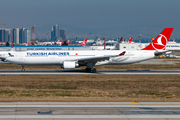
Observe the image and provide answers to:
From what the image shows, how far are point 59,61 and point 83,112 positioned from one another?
27.1m

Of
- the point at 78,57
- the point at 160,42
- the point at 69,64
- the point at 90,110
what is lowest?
the point at 90,110

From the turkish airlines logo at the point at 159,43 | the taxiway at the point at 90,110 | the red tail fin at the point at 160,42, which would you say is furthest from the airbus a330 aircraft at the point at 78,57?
the taxiway at the point at 90,110

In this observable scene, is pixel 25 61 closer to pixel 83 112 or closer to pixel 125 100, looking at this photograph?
pixel 125 100

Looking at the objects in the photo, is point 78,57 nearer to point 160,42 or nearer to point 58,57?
point 58,57

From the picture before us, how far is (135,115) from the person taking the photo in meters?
15.3

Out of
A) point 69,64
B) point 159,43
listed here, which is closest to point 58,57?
point 69,64

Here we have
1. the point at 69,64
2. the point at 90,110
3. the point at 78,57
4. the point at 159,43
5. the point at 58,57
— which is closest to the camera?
the point at 90,110

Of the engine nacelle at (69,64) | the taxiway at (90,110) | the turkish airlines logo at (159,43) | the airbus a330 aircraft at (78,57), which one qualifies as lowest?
the taxiway at (90,110)

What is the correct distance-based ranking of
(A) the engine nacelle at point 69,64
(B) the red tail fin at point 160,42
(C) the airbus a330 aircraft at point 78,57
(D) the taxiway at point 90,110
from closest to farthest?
(D) the taxiway at point 90,110, (A) the engine nacelle at point 69,64, (C) the airbus a330 aircraft at point 78,57, (B) the red tail fin at point 160,42

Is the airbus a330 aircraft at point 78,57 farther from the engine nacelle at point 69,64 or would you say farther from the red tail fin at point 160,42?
the red tail fin at point 160,42

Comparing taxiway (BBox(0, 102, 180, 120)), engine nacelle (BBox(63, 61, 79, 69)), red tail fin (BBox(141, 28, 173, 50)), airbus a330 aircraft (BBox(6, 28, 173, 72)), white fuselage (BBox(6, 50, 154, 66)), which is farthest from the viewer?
red tail fin (BBox(141, 28, 173, 50))

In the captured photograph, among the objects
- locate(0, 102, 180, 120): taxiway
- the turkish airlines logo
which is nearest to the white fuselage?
the turkish airlines logo

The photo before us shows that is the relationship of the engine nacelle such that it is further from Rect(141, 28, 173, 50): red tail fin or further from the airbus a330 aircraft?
Rect(141, 28, 173, 50): red tail fin

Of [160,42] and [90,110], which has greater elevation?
[160,42]
